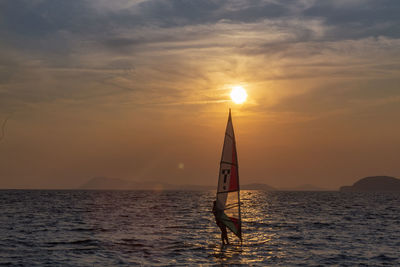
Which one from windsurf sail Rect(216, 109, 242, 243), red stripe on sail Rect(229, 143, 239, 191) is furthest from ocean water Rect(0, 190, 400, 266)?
red stripe on sail Rect(229, 143, 239, 191)

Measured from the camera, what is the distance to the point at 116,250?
25578mm

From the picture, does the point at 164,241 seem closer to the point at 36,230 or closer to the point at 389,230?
the point at 36,230

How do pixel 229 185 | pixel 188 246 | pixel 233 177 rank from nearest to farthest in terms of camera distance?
pixel 233 177 → pixel 229 185 → pixel 188 246

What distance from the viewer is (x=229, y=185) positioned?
26.4 m

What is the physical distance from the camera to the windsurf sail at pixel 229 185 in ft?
84.5

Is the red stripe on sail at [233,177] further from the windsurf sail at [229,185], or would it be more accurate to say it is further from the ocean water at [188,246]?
the ocean water at [188,246]

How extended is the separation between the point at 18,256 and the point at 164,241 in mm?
9655

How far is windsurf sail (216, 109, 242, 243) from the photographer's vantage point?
1014 inches

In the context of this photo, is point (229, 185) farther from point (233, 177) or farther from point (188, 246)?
point (188, 246)

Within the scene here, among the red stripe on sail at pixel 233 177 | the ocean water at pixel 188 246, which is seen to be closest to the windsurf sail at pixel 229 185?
the red stripe on sail at pixel 233 177

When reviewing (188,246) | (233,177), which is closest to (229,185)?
(233,177)

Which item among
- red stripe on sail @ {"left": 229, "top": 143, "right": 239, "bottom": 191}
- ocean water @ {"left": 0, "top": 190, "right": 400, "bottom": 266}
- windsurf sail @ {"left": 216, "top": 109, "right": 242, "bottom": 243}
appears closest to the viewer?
ocean water @ {"left": 0, "top": 190, "right": 400, "bottom": 266}

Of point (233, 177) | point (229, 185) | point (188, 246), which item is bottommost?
point (188, 246)

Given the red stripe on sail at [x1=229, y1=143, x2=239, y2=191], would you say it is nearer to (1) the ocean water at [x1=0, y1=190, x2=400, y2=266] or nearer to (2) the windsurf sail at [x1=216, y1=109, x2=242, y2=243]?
(2) the windsurf sail at [x1=216, y1=109, x2=242, y2=243]
